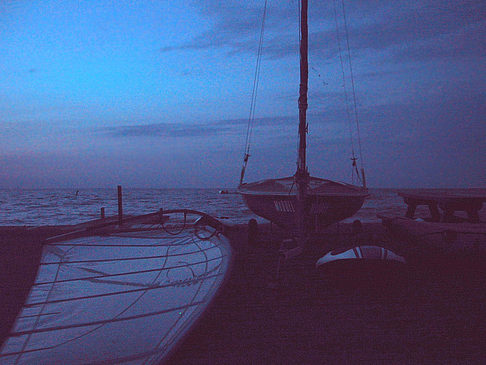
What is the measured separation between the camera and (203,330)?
4590 millimetres

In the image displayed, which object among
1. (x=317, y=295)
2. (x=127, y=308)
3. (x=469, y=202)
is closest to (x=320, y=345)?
(x=317, y=295)

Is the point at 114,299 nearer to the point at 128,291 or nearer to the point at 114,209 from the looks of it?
the point at 128,291

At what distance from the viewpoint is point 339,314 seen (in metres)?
5.11

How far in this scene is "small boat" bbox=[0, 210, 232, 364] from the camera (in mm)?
3357

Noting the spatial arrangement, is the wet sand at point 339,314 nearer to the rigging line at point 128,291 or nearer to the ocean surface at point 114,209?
the rigging line at point 128,291

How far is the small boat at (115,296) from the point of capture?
336 centimetres

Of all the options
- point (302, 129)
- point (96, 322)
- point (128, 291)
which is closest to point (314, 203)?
point (302, 129)

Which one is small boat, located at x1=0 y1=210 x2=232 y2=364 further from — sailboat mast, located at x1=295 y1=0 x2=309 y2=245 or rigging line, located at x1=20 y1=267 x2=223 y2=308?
sailboat mast, located at x1=295 y1=0 x2=309 y2=245

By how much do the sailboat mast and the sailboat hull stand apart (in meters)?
1.11

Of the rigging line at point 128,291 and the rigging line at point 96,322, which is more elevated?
the rigging line at point 128,291

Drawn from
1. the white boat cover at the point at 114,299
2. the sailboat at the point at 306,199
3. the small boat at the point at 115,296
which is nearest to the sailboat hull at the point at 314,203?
the sailboat at the point at 306,199

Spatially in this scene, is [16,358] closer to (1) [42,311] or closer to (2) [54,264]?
(1) [42,311]

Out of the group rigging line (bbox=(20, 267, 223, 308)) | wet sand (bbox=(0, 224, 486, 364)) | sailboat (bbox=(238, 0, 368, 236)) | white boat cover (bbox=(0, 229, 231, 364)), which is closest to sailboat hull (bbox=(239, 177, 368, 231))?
sailboat (bbox=(238, 0, 368, 236))

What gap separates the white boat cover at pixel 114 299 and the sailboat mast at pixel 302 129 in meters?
2.45
